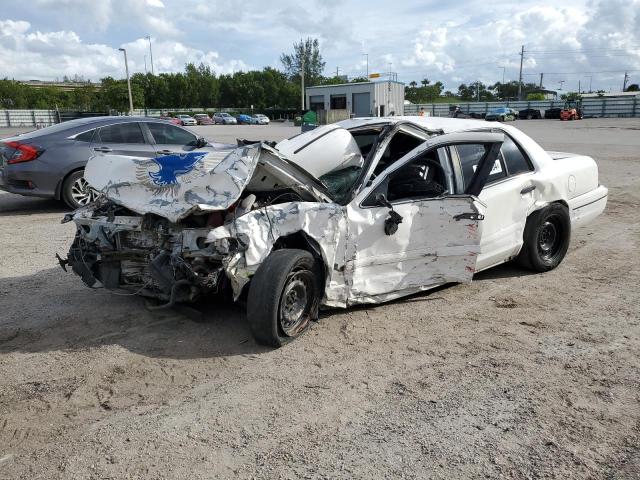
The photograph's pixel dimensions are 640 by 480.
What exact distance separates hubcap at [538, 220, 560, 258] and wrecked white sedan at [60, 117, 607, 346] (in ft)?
0.86

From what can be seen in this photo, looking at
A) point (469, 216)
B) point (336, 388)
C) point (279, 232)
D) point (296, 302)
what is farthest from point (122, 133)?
point (336, 388)

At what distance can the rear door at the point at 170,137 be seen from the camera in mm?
9344

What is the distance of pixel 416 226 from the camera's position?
4691 mm

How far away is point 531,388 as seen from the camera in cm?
351

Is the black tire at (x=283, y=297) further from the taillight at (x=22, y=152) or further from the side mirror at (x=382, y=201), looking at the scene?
the taillight at (x=22, y=152)

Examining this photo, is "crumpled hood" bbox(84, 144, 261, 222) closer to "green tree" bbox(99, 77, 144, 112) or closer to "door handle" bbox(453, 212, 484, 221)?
"door handle" bbox(453, 212, 484, 221)

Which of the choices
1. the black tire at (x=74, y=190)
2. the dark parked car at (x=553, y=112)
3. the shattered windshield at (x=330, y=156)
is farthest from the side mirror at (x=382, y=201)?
the dark parked car at (x=553, y=112)

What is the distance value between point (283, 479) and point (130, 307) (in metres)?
2.77

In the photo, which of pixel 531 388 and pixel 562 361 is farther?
pixel 562 361

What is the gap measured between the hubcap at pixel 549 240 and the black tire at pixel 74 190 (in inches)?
263

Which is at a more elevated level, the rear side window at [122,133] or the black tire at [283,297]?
the rear side window at [122,133]

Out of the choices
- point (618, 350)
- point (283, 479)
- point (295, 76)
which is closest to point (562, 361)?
point (618, 350)

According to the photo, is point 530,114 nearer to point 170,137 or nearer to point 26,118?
point 26,118

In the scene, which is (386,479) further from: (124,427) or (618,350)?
(618,350)
